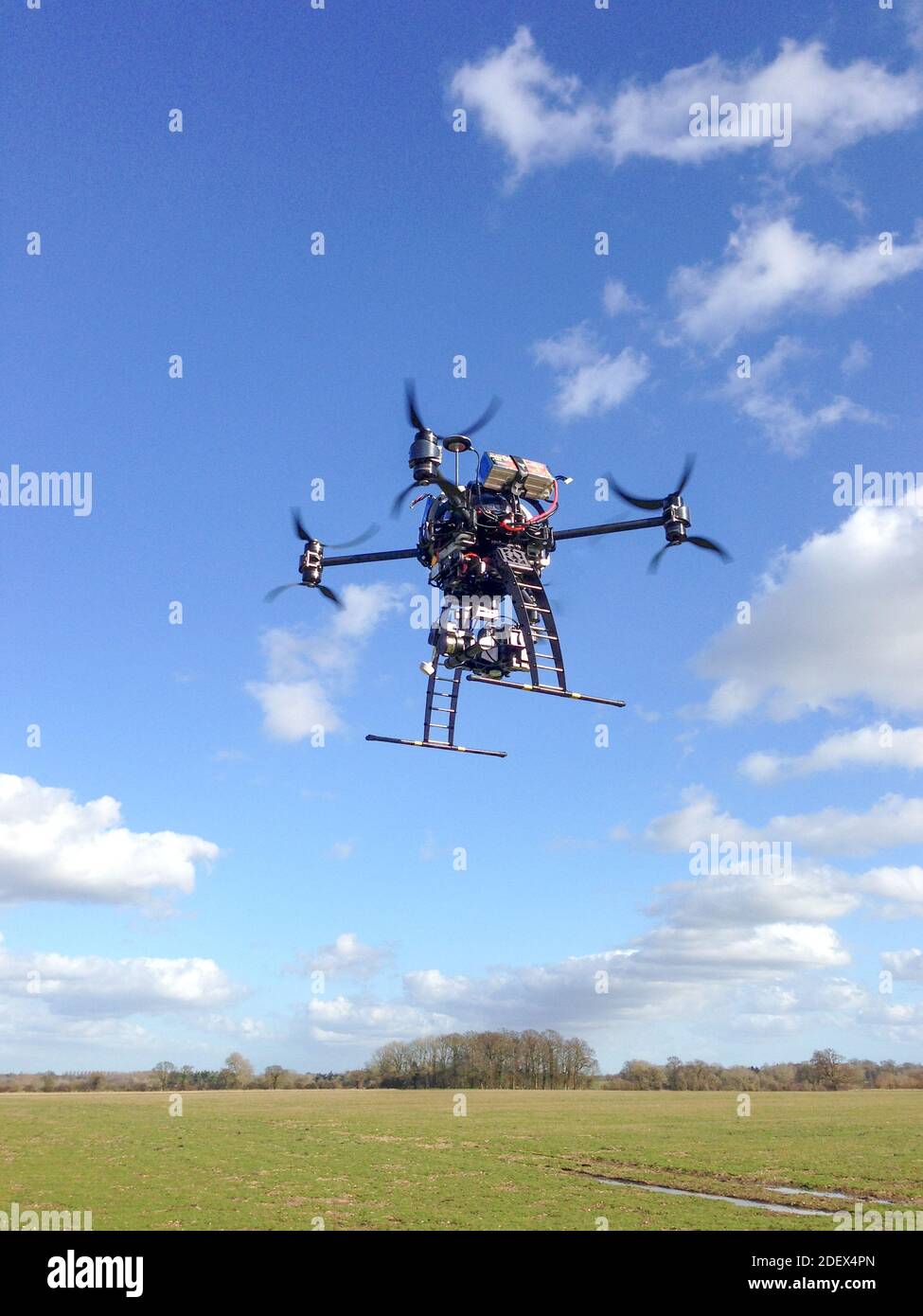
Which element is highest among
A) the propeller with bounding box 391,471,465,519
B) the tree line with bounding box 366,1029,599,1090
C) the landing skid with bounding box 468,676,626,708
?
the propeller with bounding box 391,471,465,519

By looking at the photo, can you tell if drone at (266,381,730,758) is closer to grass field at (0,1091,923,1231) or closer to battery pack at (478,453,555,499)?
battery pack at (478,453,555,499)

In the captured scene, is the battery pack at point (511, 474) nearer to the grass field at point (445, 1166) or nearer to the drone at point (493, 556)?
the drone at point (493, 556)

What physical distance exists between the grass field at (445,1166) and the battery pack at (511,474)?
23409 mm

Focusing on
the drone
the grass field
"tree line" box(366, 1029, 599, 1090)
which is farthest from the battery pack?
"tree line" box(366, 1029, 599, 1090)

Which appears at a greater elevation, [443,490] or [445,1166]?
[443,490]

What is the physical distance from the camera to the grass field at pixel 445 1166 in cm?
3164

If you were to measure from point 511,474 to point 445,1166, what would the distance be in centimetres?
3050

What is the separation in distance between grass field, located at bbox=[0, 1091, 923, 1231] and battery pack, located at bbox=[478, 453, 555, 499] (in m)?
23.4

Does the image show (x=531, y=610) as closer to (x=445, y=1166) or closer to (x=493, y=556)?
(x=493, y=556)

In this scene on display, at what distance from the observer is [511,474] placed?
3244 centimetres

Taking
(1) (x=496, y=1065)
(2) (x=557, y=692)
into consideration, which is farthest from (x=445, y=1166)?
(1) (x=496, y=1065)

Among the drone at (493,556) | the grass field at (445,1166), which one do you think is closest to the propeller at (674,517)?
the drone at (493,556)

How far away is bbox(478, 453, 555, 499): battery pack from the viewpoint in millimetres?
32406
